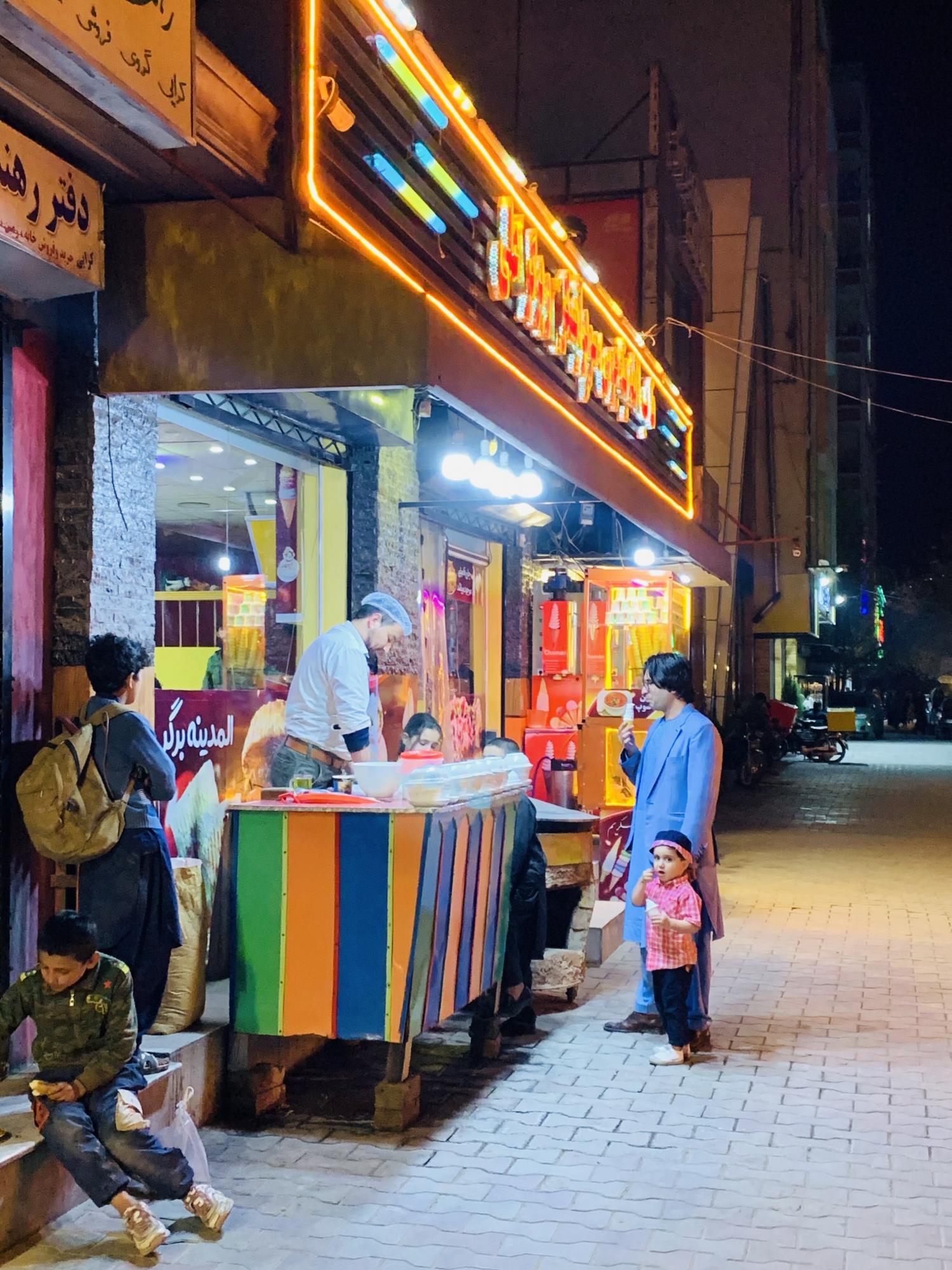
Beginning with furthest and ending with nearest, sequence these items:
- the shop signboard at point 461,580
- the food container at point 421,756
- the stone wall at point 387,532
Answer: the shop signboard at point 461,580
the stone wall at point 387,532
the food container at point 421,756

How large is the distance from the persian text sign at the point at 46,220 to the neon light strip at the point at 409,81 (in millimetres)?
2152

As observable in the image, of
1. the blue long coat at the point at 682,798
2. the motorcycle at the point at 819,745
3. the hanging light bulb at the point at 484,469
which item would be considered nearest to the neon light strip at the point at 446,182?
the hanging light bulb at the point at 484,469

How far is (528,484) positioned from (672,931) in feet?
17.9

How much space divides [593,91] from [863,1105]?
18722mm

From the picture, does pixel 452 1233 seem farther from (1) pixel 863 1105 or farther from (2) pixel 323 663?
(2) pixel 323 663

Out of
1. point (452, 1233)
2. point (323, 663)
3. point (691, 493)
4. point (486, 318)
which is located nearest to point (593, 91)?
point (691, 493)

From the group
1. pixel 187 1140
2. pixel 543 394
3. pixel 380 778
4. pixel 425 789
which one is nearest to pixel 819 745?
pixel 543 394

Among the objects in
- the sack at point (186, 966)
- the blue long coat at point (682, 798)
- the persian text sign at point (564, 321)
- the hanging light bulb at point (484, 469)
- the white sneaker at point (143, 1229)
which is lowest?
the white sneaker at point (143, 1229)

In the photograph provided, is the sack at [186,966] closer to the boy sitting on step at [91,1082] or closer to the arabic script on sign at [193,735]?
the boy sitting on step at [91,1082]

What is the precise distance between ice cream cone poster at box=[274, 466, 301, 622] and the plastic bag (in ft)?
17.2

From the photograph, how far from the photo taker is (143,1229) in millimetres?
4242

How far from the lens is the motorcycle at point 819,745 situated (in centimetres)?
2981

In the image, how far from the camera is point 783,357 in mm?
34781

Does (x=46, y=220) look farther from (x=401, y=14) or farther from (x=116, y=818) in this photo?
(x=401, y=14)
